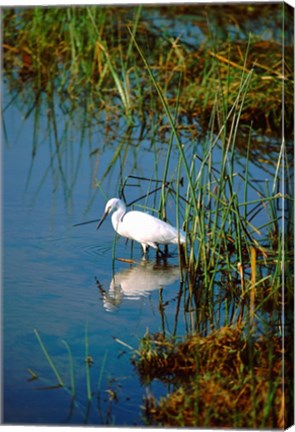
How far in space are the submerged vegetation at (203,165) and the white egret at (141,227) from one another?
7 centimetres

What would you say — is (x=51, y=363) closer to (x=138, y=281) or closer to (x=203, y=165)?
(x=203, y=165)

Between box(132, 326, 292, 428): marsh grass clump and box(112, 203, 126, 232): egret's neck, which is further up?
box(112, 203, 126, 232): egret's neck

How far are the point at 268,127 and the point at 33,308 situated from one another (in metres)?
2.84

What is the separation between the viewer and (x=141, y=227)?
4.20 meters

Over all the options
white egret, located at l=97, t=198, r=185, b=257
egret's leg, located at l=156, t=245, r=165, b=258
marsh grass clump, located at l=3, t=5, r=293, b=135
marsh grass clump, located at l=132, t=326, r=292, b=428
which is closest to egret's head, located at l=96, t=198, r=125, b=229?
white egret, located at l=97, t=198, r=185, b=257

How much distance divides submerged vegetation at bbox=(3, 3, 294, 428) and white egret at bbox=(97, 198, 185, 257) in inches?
2.6

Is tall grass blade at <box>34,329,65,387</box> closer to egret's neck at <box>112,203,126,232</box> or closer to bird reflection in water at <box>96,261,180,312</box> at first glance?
bird reflection in water at <box>96,261,180,312</box>

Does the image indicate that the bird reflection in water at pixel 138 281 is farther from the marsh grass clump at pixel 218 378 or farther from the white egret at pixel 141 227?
the marsh grass clump at pixel 218 378

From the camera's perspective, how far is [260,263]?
3.67m

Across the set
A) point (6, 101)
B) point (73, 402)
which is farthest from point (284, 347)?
point (6, 101)

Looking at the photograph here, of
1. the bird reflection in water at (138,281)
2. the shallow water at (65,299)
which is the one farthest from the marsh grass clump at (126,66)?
the bird reflection in water at (138,281)

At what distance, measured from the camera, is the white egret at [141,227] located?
13.7 feet

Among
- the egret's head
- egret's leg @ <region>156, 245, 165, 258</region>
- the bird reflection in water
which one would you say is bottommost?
the bird reflection in water

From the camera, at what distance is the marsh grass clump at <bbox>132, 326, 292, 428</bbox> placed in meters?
2.79
